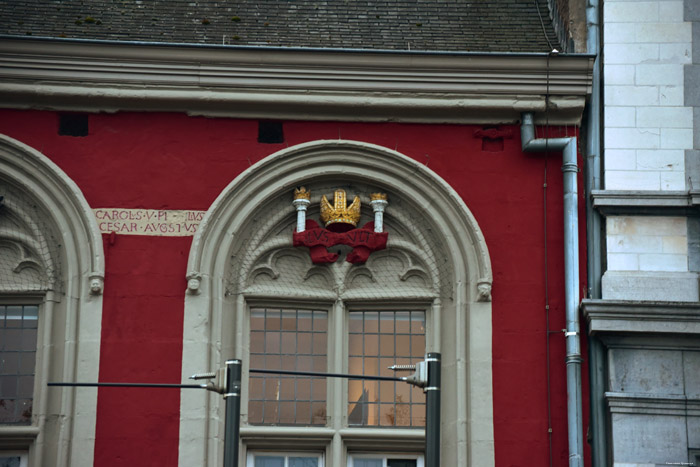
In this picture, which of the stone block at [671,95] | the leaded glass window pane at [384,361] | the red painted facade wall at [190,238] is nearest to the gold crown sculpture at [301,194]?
the red painted facade wall at [190,238]

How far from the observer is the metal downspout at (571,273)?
51.6 feet

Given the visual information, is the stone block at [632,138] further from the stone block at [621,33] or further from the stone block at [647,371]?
the stone block at [647,371]

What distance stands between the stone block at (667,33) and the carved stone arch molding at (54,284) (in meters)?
6.56

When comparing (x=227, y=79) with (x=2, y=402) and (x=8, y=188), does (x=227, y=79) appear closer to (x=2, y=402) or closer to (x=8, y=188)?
(x=8, y=188)

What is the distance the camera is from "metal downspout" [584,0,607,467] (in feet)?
51.6

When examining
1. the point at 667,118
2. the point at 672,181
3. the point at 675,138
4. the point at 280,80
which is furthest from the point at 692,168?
the point at 280,80

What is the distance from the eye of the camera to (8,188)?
1680 cm

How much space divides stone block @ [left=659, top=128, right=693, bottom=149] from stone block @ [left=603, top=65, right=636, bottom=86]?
28.3 inches

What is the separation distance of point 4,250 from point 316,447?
13.6 feet

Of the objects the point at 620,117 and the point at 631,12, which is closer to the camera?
the point at 620,117

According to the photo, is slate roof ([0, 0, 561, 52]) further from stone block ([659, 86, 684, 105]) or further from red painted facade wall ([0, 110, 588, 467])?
stone block ([659, 86, 684, 105])

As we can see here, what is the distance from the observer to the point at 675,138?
16547 millimetres

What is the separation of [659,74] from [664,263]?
2204 millimetres

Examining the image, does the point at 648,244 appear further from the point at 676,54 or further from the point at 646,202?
the point at 676,54
